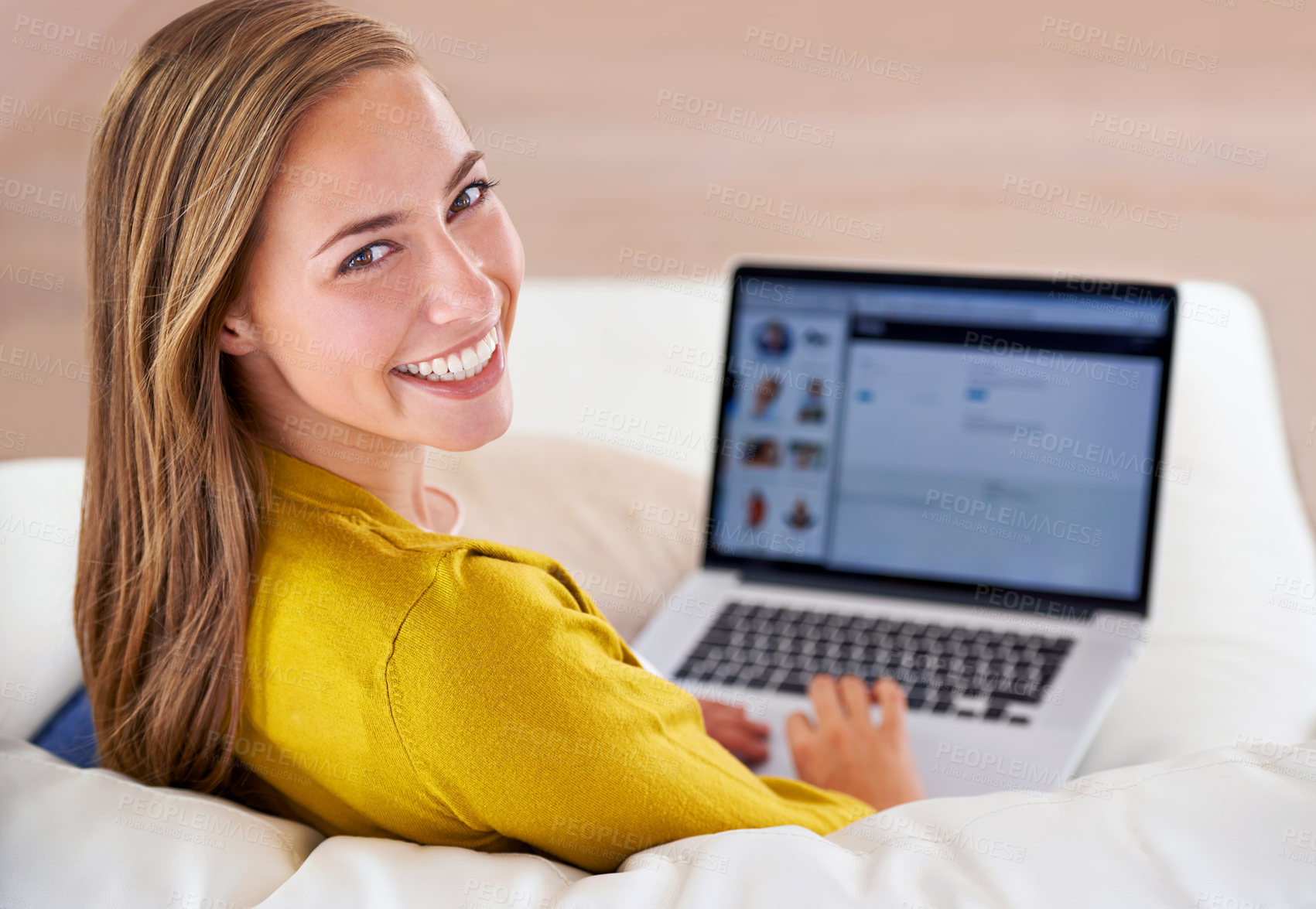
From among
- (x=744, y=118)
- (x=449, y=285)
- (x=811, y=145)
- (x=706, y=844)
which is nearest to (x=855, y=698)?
(x=706, y=844)

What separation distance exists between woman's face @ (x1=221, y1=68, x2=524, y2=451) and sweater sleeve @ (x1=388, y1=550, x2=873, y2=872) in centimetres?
9

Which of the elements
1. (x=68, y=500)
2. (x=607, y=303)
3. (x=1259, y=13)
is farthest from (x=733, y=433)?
(x=1259, y=13)

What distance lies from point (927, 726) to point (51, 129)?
2.39 ft

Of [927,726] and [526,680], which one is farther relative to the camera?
[927,726]

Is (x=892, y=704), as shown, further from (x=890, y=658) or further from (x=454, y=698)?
(x=454, y=698)

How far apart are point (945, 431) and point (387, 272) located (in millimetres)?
709

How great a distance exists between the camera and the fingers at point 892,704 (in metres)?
0.88

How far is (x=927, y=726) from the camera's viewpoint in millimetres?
906

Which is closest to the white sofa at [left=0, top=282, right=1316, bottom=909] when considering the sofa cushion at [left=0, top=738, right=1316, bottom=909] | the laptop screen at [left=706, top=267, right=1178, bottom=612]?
the sofa cushion at [left=0, top=738, right=1316, bottom=909]

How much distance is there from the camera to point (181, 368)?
554 mm

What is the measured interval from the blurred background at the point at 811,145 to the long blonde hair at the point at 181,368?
0.20 feet

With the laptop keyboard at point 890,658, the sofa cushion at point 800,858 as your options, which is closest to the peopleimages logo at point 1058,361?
the laptop keyboard at point 890,658

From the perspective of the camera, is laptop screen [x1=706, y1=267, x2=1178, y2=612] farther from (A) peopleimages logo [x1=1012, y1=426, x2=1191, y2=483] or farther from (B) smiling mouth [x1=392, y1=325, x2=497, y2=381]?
(B) smiling mouth [x1=392, y1=325, x2=497, y2=381]

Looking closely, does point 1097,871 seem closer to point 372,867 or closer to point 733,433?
point 372,867
